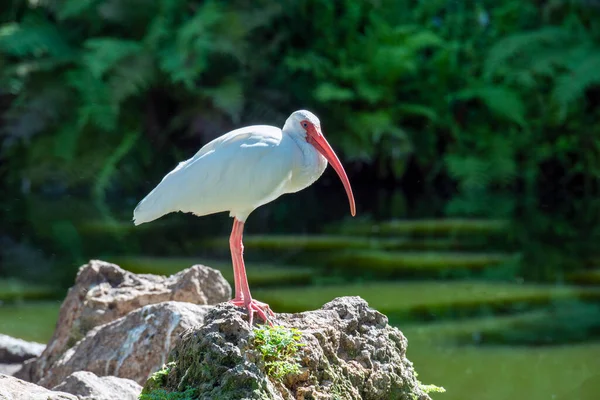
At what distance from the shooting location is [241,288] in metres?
4.03

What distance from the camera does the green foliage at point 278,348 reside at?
3346 mm

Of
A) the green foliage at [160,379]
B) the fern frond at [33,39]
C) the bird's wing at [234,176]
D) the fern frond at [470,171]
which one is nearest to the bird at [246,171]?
the bird's wing at [234,176]

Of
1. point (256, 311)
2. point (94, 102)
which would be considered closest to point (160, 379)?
point (256, 311)

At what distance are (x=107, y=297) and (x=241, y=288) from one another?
1.78 m

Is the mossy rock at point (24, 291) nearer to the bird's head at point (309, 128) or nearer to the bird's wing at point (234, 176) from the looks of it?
the bird's wing at point (234, 176)

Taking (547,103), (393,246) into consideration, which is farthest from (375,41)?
(393,246)

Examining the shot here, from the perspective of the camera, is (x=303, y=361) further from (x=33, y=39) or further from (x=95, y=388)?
(x=33, y=39)

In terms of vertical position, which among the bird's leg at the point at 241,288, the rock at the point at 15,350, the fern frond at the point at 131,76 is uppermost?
the fern frond at the point at 131,76

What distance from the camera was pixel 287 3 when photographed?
15.8m

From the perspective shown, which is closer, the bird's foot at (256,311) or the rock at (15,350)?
Answer: the bird's foot at (256,311)

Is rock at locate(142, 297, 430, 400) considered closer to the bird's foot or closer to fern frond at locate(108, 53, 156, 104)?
the bird's foot

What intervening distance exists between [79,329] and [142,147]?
9.96 m

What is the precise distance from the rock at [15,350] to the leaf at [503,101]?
996 centimetres

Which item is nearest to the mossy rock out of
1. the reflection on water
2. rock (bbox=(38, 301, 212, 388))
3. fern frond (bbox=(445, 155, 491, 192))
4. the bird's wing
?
the reflection on water
